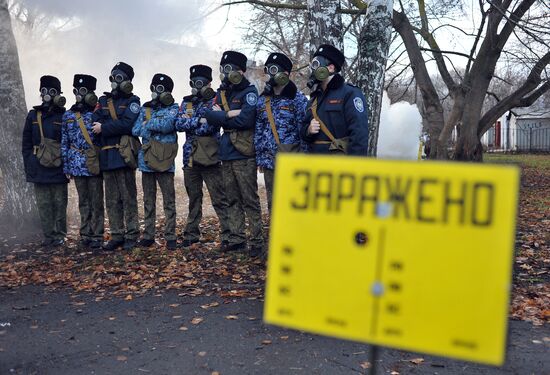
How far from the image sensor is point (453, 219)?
205 cm

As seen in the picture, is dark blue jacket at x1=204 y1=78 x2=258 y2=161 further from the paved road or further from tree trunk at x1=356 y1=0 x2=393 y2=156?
the paved road

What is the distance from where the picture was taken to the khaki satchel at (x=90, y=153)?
7.65 metres

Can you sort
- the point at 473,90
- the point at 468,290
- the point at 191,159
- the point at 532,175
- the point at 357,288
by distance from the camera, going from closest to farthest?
the point at 468,290
the point at 357,288
the point at 191,159
the point at 473,90
the point at 532,175

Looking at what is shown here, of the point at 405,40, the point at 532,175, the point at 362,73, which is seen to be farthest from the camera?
the point at 532,175

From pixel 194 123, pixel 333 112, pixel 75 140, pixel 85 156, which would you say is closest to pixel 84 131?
A: pixel 75 140

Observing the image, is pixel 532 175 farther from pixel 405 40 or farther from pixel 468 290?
pixel 468 290

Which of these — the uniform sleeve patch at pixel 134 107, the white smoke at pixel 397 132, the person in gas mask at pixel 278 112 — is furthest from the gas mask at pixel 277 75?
the white smoke at pixel 397 132

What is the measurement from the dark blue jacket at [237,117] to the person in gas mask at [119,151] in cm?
127

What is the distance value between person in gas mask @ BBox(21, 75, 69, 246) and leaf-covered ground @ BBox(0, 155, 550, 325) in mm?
406

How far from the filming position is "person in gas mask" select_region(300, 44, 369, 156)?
18.6 ft

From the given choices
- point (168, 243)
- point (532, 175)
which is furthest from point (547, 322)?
point (532, 175)

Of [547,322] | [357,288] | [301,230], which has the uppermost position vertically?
[301,230]

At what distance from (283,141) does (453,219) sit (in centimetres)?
447

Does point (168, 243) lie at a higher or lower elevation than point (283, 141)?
lower
